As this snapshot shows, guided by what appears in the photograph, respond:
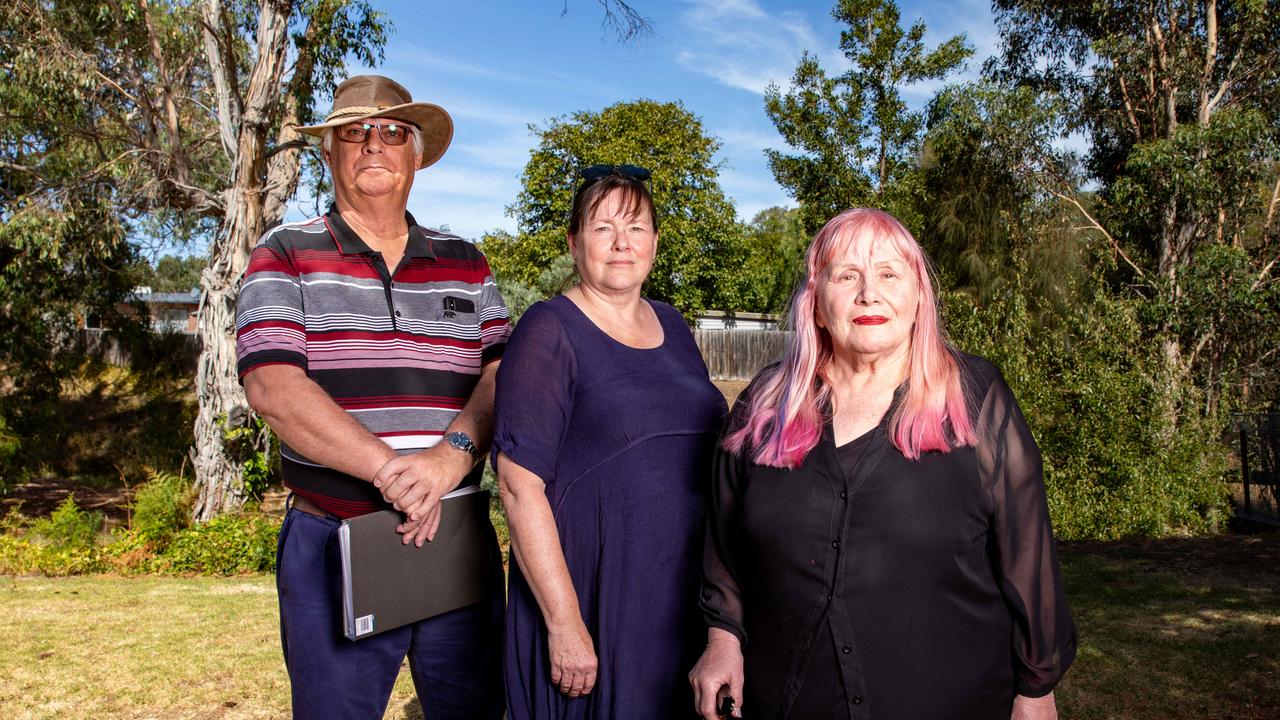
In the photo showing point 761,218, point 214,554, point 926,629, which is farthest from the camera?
point 761,218

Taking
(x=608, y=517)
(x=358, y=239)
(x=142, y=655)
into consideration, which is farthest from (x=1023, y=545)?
(x=142, y=655)

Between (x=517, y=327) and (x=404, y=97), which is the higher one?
(x=404, y=97)

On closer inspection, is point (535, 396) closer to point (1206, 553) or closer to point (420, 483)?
point (420, 483)

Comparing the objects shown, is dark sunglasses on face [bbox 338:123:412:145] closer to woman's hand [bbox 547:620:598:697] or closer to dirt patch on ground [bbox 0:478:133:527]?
woman's hand [bbox 547:620:598:697]

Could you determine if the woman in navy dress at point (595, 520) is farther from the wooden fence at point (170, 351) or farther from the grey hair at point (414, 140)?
the wooden fence at point (170, 351)

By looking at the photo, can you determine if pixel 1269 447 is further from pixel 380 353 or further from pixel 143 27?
pixel 143 27

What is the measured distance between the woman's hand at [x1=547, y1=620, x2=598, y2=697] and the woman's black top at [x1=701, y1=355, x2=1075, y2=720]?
1.62ft

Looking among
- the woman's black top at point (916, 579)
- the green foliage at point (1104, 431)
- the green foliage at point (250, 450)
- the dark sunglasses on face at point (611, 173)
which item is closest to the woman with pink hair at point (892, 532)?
the woman's black top at point (916, 579)

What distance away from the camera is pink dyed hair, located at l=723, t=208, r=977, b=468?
1872 mm

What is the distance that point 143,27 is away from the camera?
1498 cm

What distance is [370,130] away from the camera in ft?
8.86

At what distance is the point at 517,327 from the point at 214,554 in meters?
9.13

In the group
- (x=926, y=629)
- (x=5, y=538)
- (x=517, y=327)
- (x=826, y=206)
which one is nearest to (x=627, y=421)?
(x=517, y=327)

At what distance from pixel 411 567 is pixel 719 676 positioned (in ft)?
2.76
